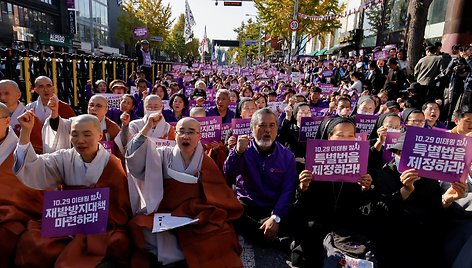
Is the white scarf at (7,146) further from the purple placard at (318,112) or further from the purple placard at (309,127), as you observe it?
the purple placard at (318,112)

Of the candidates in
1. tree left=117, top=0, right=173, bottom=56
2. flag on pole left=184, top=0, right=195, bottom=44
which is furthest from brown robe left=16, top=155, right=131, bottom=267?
tree left=117, top=0, right=173, bottom=56

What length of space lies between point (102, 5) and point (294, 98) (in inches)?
1687

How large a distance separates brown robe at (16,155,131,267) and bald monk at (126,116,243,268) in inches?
4.2

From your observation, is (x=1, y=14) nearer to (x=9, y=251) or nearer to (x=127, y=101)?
(x=127, y=101)

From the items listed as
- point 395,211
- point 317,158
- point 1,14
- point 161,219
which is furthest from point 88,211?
point 1,14

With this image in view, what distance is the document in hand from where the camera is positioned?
9.21 ft

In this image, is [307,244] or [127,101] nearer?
[307,244]

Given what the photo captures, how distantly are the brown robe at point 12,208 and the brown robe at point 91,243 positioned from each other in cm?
12

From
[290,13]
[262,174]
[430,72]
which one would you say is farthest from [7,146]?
[290,13]

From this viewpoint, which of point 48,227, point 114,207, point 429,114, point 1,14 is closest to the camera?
point 48,227

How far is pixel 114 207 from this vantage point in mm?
2922

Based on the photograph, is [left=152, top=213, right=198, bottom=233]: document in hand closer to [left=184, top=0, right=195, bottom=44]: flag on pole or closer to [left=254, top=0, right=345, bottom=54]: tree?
[left=184, top=0, right=195, bottom=44]: flag on pole

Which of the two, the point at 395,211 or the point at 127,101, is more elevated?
the point at 127,101

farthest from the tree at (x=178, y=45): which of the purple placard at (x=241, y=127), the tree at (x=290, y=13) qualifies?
the purple placard at (x=241, y=127)
